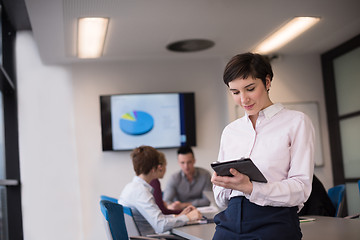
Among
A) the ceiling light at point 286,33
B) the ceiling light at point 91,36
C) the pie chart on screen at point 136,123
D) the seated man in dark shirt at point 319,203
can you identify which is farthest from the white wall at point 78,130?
the seated man in dark shirt at point 319,203

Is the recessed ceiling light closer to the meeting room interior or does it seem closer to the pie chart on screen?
the meeting room interior

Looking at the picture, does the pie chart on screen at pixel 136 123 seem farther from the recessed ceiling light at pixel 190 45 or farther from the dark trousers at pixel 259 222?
the dark trousers at pixel 259 222

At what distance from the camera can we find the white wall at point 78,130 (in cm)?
635

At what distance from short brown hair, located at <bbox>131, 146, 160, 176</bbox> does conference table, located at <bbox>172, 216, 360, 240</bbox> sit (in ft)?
2.63

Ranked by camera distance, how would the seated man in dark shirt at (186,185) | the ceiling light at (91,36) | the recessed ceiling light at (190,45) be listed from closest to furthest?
the ceiling light at (91,36) < the seated man in dark shirt at (186,185) < the recessed ceiling light at (190,45)

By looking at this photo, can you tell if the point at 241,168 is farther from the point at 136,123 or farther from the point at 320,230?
the point at 136,123

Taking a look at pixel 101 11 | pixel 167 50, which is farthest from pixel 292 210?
pixel 167 50

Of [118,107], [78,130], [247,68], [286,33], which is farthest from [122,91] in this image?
[247,68]

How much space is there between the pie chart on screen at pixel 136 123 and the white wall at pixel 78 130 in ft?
1.17

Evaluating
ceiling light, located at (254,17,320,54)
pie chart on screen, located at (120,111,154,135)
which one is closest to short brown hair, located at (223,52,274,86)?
ceiling light, located at (254,17,320,54)

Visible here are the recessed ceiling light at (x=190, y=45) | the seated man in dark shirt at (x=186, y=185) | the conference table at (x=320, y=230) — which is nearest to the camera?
the conference table at (x=320, y=230)

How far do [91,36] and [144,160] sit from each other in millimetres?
2193

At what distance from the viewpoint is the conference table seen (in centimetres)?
240

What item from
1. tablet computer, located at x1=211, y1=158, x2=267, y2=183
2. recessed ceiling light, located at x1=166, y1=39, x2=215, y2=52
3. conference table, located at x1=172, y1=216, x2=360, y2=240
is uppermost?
recessed ceiling light, located at x1=166, y1=39, x2=215, y2=52
